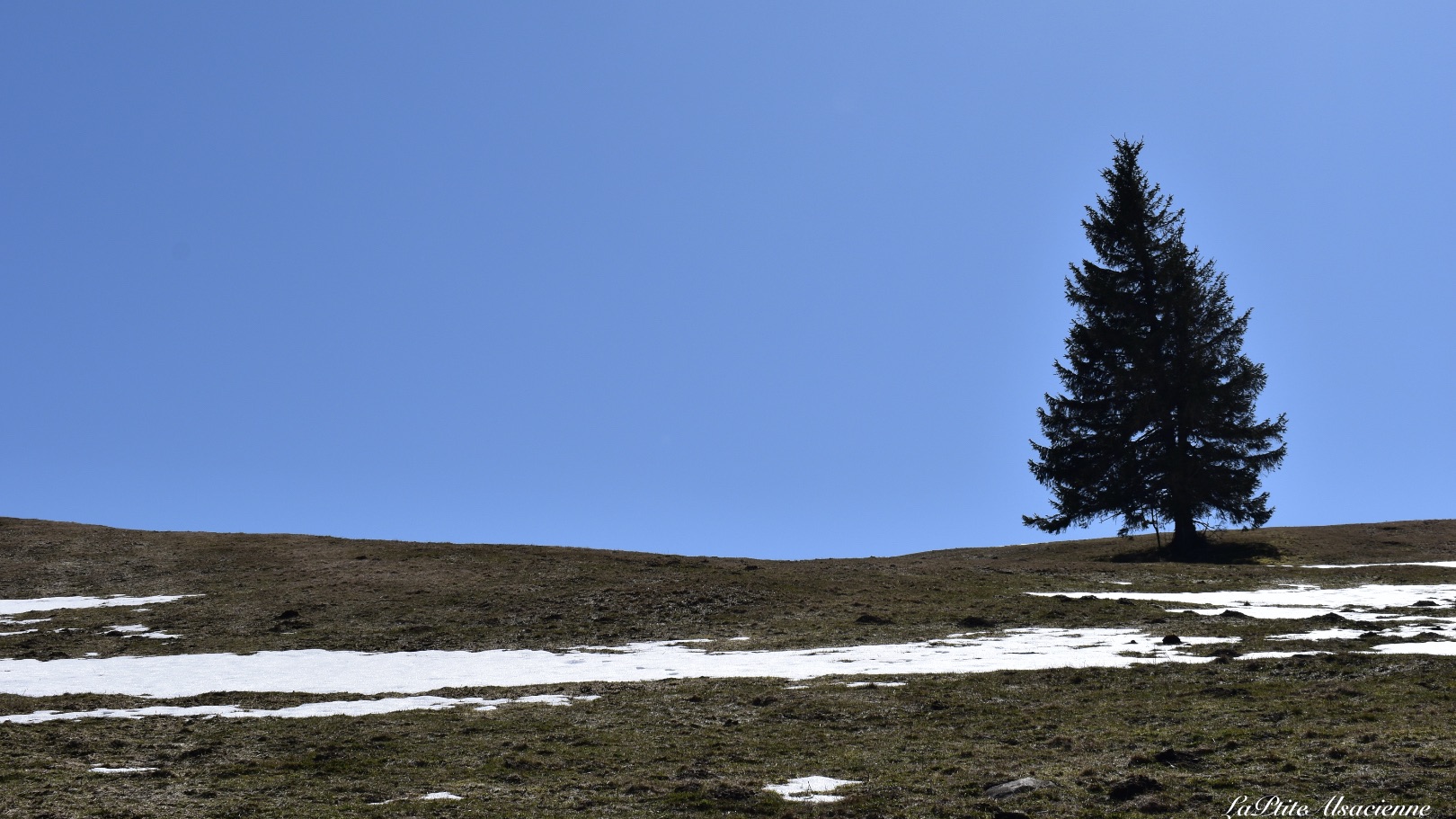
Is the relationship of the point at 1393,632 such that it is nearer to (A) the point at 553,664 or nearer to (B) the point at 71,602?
(A) the point at 553,664

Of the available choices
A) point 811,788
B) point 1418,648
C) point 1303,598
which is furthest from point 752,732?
point 1303,598

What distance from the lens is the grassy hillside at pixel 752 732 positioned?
335 inches

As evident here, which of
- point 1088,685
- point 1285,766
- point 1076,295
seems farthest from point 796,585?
point 1076,295

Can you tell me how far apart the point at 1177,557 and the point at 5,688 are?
4254cm

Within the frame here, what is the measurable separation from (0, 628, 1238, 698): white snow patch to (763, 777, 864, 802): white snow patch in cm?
696

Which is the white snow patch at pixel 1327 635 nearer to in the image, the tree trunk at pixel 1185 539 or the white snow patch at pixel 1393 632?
the white snow patch at pixel 1393 632

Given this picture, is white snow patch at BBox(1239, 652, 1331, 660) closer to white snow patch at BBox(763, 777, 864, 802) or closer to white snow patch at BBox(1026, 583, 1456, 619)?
white snow patch at BBox(1026, 583, 1456, 619)

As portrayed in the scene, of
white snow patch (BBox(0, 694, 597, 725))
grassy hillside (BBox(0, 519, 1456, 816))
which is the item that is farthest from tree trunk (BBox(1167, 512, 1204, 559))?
white snow patch (BBox(0, 694, 597, 725))

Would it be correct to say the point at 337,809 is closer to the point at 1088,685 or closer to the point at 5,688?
the point at 1088,685

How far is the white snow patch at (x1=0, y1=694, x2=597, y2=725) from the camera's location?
46.2 feet

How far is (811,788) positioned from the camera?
8930mm

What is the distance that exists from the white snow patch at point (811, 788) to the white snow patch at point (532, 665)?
6964mm

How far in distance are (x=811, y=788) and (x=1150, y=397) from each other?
43.0 m

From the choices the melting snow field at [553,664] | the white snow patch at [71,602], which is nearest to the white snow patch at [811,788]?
the melting snow field at [553,664]
